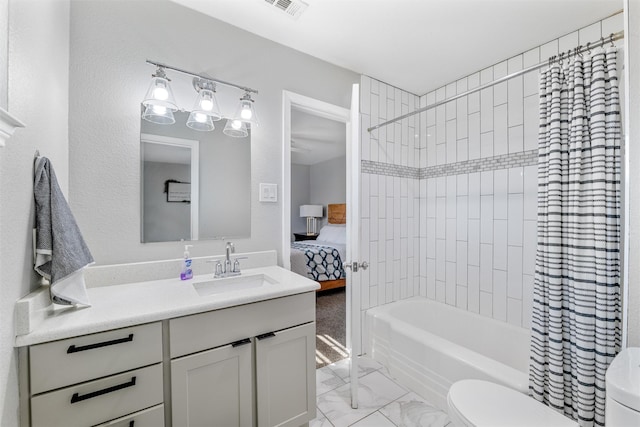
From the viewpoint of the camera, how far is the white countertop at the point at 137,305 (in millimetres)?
884

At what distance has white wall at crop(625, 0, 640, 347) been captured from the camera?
1064 mm

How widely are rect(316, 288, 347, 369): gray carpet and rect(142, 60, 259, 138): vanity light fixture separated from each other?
1883mm

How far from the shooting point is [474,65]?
2219 mm

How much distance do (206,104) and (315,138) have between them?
113 inches

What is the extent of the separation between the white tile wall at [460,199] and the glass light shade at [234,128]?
1051mm

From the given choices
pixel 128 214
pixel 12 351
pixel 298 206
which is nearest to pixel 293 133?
pixel 298 206

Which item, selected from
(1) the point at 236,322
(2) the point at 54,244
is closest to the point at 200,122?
(2) the point at 54,244

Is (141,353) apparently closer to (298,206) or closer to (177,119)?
(177,119)

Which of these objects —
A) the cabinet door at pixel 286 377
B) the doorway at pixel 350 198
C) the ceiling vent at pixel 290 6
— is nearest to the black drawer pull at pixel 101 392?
the cabinet door at pixel 286 377

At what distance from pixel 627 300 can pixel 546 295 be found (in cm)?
30

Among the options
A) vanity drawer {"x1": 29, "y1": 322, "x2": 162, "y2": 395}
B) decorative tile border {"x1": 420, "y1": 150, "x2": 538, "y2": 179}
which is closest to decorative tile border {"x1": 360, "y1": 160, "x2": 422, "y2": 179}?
decorative tile border {"x1": 420, "y1": 150, "x2": 538, "y2": 179}

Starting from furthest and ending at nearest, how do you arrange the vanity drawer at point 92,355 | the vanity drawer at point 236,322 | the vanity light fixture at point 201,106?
the vanity light fixture at point 201,106
the vanity drawer at point 236,322
the vanity drawer at point 92,355

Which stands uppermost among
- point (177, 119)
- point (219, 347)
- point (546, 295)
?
point (177, 119)

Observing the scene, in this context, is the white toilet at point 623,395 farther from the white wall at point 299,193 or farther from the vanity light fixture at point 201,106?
the white wall at point 299,193
